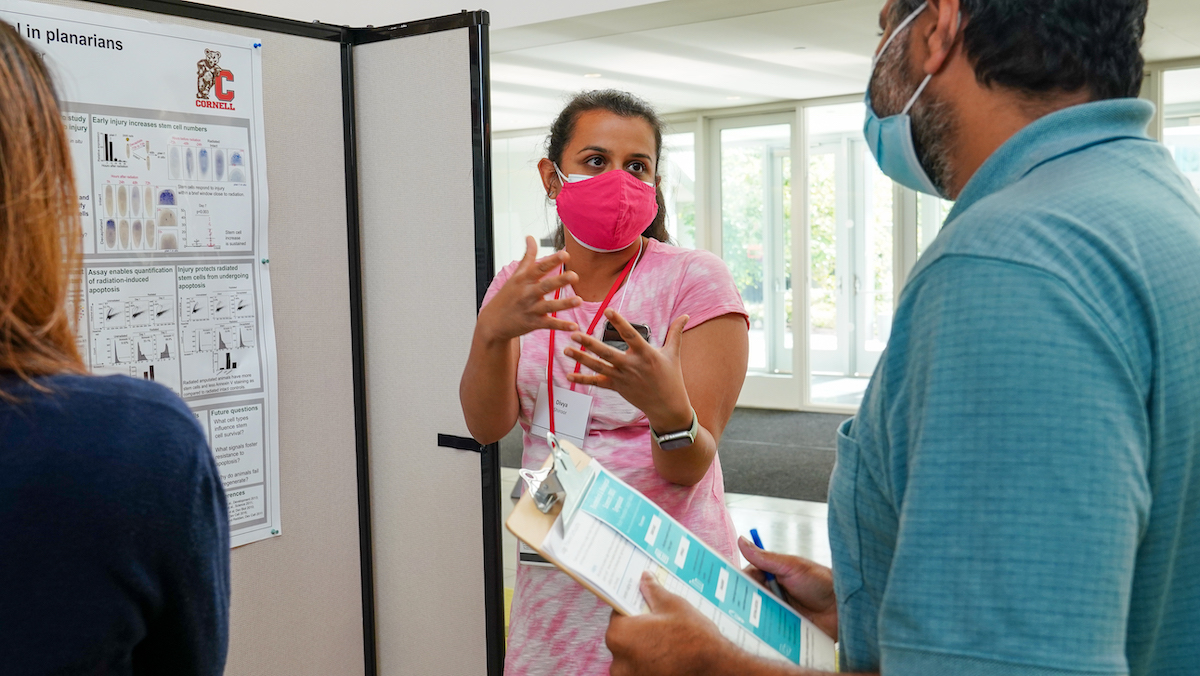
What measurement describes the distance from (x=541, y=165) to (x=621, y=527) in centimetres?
100

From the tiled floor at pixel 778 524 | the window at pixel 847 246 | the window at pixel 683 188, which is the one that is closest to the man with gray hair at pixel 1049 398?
the tiled floor at pixel 778 524

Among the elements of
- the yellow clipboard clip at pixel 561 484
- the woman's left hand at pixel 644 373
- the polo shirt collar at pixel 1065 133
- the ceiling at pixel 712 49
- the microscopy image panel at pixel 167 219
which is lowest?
the yellow clipboard clip at pixel 561 484

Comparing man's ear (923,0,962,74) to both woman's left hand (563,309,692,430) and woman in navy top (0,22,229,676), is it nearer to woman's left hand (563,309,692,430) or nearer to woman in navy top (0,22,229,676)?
woman's left hand (563,309,692,430)

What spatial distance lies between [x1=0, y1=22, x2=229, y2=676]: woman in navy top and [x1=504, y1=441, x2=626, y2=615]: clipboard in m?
0.26

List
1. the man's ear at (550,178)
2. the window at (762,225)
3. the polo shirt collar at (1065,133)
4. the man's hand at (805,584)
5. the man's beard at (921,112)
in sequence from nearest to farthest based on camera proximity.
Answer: the polo shirt collar at (1065,133), the man's beard at (921,112), the man's hand at (805,584), the man's ear at (550,178), the window at (762,225)

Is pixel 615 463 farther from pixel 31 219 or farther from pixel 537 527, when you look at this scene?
pixel 31 219

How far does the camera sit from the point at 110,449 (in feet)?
2.11

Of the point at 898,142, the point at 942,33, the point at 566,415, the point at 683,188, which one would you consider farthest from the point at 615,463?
the point at 683,188

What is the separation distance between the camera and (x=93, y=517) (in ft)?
2.11

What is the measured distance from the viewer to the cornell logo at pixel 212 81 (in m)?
1.80

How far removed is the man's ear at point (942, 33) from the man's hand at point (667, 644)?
550mm

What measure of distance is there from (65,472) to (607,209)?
1070 millimetres

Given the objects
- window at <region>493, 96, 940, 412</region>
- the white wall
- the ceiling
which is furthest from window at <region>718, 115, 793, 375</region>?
the white wall

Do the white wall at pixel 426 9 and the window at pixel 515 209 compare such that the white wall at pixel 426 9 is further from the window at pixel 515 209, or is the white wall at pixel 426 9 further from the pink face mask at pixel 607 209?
the window at pixel 515 209
